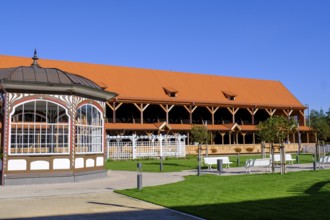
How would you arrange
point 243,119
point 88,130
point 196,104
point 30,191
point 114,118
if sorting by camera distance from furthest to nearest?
point 243,119, point 196,104, point 114,118, point 88,130, point 30,191

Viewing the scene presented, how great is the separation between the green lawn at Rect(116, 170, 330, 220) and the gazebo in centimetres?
489

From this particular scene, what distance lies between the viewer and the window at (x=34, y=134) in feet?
51.6

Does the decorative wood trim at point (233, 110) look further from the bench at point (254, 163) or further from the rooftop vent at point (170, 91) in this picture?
the bench at point (254, 163)

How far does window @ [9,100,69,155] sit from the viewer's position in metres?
15.7

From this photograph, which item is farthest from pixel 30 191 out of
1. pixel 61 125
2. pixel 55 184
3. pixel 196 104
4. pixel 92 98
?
pixel 196 104

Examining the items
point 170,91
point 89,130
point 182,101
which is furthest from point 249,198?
point 170,91

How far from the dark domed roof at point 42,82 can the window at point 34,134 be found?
2.44 feet

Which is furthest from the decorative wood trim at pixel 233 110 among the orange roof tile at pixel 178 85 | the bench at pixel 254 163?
the bench at pixel 254 163

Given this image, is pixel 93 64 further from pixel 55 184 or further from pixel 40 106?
pixel 55 184

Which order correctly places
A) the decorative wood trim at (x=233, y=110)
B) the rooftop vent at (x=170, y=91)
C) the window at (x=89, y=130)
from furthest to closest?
1. the decorative wood trim at (x=233, y=110)
2. the rooftop vent at (x=170, y=91)
3. the window at (x=89, y=130)

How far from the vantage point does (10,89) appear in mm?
15469

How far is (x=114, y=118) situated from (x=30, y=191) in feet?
92.8

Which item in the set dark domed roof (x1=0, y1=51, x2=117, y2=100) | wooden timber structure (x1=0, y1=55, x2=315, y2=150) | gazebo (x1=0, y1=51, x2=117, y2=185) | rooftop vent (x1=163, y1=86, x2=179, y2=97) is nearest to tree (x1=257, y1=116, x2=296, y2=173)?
gazebo (x1=0, y1=51, x2=117, y2=185)

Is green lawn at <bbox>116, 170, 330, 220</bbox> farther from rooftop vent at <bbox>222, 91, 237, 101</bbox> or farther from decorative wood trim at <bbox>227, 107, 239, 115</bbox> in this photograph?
rooftop vent at <bbox>222, 91, 237, 101</bbox>
